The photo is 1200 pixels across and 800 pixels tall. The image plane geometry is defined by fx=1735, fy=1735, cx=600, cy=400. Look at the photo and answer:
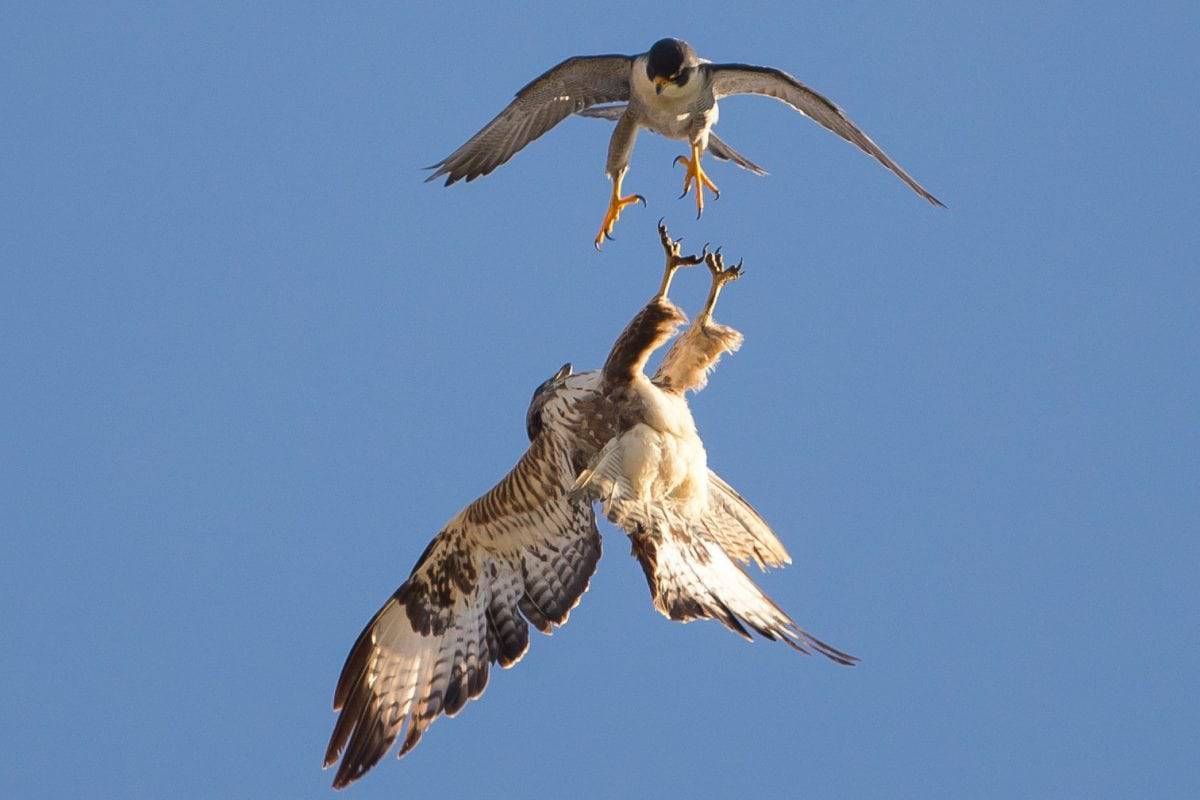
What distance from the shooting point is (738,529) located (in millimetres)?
10117

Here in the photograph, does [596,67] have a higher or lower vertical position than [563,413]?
higher

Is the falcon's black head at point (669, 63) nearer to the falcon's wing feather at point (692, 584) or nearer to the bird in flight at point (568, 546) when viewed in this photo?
the bird in flight at point (568, 546)

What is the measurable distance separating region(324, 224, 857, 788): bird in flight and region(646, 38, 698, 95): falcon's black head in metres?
0.93

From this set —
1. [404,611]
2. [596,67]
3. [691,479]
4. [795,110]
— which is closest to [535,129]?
[596,67]

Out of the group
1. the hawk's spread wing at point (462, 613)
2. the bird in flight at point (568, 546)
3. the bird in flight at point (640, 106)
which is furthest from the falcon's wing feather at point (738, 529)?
the bird in flight at point (640, 106)

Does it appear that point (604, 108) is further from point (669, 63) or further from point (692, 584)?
point (692, 584)

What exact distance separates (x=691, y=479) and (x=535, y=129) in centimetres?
224

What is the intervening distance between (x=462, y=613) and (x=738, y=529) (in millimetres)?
1680

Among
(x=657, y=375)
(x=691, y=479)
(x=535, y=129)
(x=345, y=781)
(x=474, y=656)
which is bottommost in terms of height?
(x=345, y=781)

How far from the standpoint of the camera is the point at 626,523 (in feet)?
31.2

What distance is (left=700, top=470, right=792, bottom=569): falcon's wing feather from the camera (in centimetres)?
999

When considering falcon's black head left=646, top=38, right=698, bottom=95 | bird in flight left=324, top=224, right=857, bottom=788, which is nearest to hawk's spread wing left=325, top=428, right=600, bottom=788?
bird in flight left=324, top=224, right=857, bottom=788

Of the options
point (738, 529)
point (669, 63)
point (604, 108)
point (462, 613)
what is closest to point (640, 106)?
point (669, 63)

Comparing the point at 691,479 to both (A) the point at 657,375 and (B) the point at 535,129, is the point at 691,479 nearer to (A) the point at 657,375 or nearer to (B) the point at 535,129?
(A) the point at 657,375
